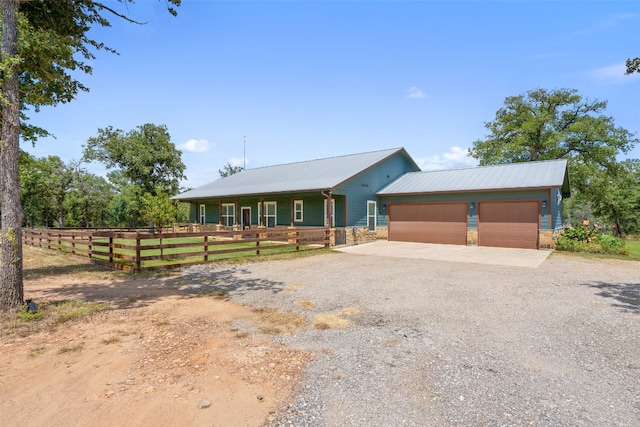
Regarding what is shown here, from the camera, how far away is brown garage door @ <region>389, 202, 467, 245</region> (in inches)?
719

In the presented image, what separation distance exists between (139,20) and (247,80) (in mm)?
8005

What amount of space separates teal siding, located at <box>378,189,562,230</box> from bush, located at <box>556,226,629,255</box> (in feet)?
2.68

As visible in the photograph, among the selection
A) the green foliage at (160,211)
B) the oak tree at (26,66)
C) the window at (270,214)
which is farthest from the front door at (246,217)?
the oak tree at (26,66)

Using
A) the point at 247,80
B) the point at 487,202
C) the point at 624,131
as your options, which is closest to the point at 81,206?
the point at 247,80

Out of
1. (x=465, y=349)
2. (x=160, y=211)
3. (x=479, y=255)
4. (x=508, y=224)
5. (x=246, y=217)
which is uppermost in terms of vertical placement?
(x=160, y=211)

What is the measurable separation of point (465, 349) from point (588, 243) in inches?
574

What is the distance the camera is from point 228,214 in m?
25.1

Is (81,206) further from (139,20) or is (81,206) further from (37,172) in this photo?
(139,20)

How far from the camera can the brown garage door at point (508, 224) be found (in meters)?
16.1

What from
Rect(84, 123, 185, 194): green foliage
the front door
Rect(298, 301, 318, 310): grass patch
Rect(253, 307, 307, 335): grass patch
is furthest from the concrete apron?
Rect(84, 123, 185, 194): green foliage

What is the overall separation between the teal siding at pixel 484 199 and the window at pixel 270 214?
22.3ft

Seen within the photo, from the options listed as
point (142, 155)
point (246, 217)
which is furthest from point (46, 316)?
point (142, 155)

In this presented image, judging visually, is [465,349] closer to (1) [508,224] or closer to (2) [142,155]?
(1) [508,224]

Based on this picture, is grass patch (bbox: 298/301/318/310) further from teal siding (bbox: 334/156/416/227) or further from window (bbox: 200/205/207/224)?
Result: window (bbox: 200/205/207/224)
